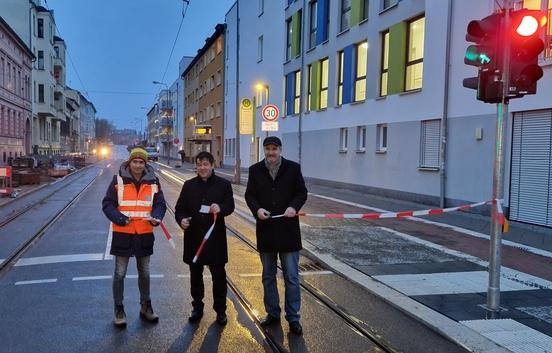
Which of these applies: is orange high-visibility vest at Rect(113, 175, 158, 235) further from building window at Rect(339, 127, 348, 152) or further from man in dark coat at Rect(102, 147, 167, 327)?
building window at Rect(339, 127, 348, 152)

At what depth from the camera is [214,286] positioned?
5410 mm

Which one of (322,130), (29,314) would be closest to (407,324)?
(29,314)

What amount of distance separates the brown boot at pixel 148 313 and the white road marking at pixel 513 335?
3.07 m

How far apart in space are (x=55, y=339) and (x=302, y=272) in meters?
3.74

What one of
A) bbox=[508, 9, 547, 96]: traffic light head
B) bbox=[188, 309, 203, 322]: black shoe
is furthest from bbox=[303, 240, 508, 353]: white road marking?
bbox=[508, 9, 547, 96]: traffic light head

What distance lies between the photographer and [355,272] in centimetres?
754

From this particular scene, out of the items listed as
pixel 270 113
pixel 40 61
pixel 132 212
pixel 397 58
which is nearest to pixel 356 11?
pixel 397 58

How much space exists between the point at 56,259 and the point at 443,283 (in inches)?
224

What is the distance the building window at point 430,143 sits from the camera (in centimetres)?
1644

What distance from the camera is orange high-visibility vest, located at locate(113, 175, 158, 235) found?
203 inches

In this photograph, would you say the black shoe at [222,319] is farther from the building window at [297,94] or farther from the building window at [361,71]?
the building window at [297,94]

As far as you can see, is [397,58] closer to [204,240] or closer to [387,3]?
[387,3]

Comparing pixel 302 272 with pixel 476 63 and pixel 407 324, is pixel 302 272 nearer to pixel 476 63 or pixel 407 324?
pixel 407 324

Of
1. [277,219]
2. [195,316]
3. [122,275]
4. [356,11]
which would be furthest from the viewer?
[356,11]
